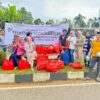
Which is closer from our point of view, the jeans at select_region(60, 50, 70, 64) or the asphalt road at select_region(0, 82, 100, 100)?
the asphalt road at select_region(0, 82, 100, 100)

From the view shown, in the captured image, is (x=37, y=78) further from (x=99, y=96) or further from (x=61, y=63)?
(x=99, y=96)

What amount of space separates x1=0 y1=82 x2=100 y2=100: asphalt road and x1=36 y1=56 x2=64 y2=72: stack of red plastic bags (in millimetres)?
2527

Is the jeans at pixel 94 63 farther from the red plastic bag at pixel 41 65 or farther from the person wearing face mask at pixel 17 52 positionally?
the person wearing face mask at pixel 17 52

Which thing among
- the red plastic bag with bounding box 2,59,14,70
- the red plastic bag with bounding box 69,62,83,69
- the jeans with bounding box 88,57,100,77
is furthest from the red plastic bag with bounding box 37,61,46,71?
the jeans with bounding box 88,57,100,77

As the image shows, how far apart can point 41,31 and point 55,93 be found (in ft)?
21.0

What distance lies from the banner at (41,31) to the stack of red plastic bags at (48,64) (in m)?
2.22

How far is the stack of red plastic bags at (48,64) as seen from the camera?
1109cm

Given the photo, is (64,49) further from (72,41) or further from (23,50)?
(23,50)

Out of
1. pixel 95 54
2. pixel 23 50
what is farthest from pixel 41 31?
pixel 95 54

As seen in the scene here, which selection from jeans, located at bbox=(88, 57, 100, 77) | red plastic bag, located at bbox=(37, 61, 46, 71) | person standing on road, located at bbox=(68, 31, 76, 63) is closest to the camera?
jeans, located at bbox=(88, 57, 100, 77)

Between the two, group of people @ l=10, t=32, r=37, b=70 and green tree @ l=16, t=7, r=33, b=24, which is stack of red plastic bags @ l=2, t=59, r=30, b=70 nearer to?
group of people @ l=10, t=32, r=37, b=70

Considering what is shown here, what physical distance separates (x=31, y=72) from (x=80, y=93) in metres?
3.15

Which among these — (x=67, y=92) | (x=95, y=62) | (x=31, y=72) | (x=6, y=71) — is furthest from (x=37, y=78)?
(x=67, y=92)

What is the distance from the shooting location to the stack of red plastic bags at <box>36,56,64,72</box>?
11.1 m
